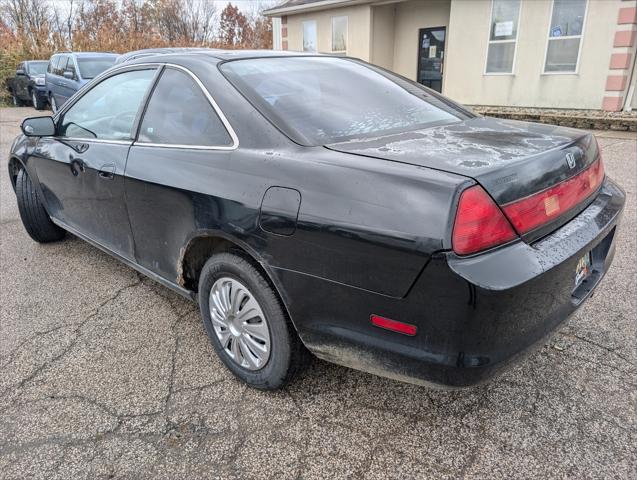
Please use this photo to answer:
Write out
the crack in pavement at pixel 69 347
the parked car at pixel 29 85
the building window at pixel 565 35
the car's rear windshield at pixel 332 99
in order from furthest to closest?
the parked car at pixel 29 85 < the building window at pixel 565 35 < the crack in pavement at pixel 69 347 < the car's rear windshield at pixel 332 99

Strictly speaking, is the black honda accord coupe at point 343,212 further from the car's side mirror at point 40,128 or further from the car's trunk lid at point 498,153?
the car's side mirror at point 40,128

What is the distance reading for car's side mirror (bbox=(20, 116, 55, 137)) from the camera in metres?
3.46

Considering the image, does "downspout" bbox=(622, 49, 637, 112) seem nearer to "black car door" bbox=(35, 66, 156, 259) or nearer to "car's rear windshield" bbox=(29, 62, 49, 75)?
"black car door" bbox=(35, 66, 156, 259)

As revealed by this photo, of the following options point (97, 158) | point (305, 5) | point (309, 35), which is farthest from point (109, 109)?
point (309, 35)

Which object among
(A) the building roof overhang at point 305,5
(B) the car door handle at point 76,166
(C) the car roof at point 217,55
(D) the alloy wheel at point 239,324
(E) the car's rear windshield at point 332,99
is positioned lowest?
(D) the alloy wheel at point 239,324

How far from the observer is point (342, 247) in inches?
68.4

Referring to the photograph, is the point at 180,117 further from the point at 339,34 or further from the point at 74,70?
the point at 339,34

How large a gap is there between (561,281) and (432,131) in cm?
90

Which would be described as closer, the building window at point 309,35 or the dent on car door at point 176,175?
the dent on car door at point 176,175

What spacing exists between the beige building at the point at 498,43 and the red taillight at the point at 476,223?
10656 millimetres

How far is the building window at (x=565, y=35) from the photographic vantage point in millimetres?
10359

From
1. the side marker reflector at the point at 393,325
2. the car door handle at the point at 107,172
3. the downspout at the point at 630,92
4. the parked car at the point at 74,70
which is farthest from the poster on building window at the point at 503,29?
the side marker reflector at the point at 393,325

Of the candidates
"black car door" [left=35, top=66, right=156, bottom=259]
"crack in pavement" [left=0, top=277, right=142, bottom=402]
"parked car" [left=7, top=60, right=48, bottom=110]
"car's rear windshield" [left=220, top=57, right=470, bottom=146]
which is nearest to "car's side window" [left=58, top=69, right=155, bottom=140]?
"black car door" [left=35, top=66, right=156, bottom=259]

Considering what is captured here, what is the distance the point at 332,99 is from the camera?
7.95 feet
